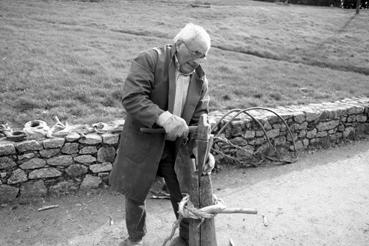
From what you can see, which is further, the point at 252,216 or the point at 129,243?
the point at 252,216

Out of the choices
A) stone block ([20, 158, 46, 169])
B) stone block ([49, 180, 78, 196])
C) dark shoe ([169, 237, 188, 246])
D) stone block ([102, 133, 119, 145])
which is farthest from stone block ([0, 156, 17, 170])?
dark shoe ([169, 237, 188, 246])

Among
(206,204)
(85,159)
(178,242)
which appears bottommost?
(178,242)

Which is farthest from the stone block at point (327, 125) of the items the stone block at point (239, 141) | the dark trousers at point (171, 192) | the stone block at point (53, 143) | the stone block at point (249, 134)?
the stone block at point (53, 143)

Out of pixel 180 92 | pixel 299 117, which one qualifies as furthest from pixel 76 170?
pixel 299 117

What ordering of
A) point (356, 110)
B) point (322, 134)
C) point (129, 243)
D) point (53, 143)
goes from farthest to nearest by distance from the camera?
point (356, 110), point (322, 134), point (53, 143), point (129, 243)

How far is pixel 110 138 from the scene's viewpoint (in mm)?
4445

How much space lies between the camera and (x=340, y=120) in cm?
666

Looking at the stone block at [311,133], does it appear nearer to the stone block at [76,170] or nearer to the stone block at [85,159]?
the stone block at [85,159]

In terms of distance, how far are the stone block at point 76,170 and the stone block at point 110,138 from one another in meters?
0.44

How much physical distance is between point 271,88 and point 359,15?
16583mm

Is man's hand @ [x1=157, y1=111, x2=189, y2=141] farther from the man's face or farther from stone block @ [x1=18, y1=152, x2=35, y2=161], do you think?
stone block @ [x1=18, y1=152, x2=35, y2=161]

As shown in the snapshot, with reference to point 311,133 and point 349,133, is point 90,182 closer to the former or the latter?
point 311,133

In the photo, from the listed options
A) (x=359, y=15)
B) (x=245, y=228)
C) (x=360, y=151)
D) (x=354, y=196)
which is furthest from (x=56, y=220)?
(x=359, y=15)

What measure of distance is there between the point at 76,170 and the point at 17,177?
0.69 metres
